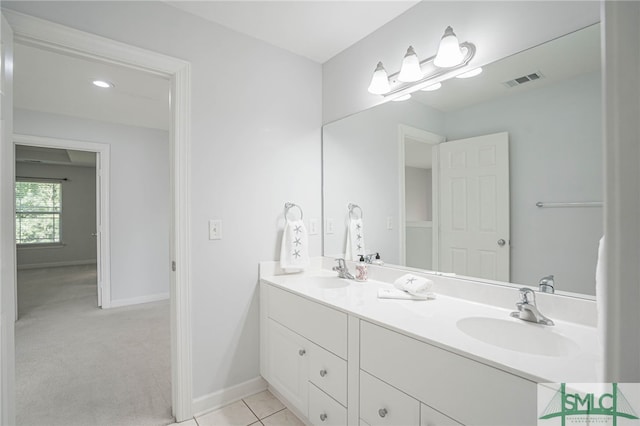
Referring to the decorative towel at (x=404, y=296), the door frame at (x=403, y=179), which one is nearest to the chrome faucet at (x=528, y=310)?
the decorative towel at (x=404, y=296)

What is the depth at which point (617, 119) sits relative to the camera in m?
0.43

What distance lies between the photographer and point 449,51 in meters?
1.43

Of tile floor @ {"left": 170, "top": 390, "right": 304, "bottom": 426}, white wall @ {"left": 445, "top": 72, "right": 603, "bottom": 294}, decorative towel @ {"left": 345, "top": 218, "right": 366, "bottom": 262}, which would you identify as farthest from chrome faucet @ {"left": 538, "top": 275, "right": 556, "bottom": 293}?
tile floor @ {"left": 170, "top": 390, "right": 304, "bottom": 426}

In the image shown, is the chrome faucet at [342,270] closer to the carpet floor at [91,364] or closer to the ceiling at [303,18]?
the carpet floor at [91,364]

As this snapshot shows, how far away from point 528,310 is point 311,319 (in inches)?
37.5

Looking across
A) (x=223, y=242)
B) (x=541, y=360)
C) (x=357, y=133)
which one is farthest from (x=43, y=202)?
(x=541, y=360)

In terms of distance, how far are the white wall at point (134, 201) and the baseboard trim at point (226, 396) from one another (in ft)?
9.29

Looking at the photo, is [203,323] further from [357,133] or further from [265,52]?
[265,52]

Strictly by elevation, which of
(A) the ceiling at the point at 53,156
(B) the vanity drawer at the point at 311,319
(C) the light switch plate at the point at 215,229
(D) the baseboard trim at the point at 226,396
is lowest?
(D) the baseboard trim at the point at 226,396

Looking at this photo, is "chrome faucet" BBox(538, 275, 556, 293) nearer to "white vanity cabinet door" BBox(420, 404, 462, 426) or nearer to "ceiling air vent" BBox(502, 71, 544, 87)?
"white vanity cabinet door" BBox(420, 404, 462, 426)

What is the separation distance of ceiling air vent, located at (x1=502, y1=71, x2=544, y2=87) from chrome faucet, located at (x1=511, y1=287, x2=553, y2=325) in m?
0.89

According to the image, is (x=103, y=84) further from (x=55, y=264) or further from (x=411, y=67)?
(x=55, y=264)

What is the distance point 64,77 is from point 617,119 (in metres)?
3.68

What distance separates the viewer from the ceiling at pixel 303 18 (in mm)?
1701
